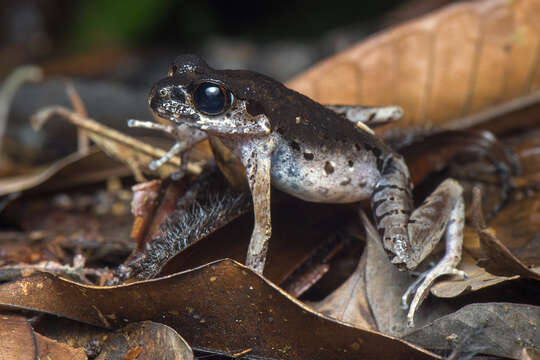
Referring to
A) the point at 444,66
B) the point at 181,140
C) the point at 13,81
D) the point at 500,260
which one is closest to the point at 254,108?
the point at 181,140

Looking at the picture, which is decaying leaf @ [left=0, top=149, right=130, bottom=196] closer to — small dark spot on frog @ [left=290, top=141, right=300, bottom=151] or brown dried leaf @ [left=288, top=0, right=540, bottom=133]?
brown dried leaf @ [left=288, top=0, right=540, bottom=133]

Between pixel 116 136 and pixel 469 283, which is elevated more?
pixel 116 136

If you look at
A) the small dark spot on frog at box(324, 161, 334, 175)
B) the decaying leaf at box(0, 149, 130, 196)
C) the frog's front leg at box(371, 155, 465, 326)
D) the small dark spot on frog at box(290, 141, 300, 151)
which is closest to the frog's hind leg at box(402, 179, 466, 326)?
the frog's front leg at box(371, 155, 465, 326)

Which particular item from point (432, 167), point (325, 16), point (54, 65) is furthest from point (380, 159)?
point (54, 65)

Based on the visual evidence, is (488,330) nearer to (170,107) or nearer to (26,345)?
(170,107)

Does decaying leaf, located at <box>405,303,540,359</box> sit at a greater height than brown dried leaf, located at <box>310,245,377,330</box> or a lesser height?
greater
